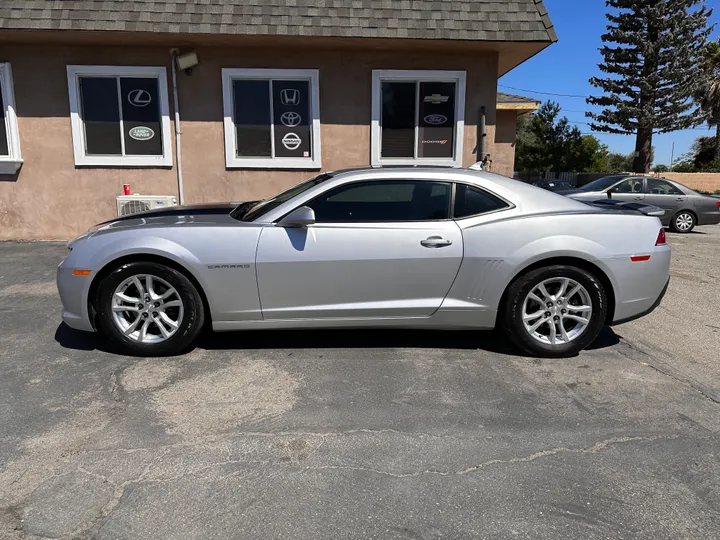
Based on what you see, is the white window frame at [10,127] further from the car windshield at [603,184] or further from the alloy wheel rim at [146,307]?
the car windshield at [603,184]

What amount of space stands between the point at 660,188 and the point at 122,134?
41.7ft

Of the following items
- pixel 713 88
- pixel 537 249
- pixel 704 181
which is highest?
pixel 713 88

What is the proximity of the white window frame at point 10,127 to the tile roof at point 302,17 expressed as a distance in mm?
1244

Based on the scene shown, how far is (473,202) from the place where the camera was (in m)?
4.19

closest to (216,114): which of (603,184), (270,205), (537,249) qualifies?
(270,205)

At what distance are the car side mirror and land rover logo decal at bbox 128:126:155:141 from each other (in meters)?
6.61

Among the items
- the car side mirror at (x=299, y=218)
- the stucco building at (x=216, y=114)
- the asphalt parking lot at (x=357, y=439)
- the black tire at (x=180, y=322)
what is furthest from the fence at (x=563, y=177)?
the black tire at (x=180, y=322)

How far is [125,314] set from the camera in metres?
4.11

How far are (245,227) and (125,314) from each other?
1.18 meters

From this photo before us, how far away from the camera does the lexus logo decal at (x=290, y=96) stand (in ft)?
30.9

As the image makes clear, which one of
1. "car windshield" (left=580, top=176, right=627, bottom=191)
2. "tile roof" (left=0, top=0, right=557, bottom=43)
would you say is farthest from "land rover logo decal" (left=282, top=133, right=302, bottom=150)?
"car windshield" (left=580, top=176, right=627, bottom=191)

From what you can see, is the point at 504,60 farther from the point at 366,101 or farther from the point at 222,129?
→ the point at 222,129

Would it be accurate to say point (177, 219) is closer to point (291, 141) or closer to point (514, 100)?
point (291, 141)

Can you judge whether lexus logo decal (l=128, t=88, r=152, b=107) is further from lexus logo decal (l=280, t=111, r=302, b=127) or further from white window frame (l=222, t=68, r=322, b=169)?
lexus logo decal (l=280, t=111, r=302, b=127)
